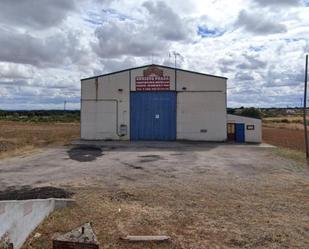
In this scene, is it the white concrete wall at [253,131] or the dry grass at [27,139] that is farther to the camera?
the white concrete wall at [253,131]

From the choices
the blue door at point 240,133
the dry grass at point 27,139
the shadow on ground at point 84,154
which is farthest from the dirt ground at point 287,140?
the dry grass at point 27,139

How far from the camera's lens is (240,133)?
3117cm

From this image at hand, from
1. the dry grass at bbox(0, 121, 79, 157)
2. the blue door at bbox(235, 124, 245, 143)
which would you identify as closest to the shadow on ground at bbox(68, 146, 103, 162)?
the dry grass at bbox(0, 121, 79, 157)

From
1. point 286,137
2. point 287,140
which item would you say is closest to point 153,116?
point 287,140

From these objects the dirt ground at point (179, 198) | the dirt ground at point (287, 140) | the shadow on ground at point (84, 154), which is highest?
the dirt ground at point (287, 140)

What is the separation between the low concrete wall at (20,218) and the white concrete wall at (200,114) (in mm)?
23102

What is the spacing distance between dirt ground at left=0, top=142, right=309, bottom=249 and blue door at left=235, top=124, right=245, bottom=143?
11.4m

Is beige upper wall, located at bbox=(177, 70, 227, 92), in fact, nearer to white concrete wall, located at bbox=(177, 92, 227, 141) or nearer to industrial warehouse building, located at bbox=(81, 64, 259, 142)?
industrial warehouse building, located at bbox=(81, 64, 259, 142)

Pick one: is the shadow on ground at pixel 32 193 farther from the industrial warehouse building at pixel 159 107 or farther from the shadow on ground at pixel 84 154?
the industrial warehouse building at pixel 159 107

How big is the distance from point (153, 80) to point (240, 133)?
706 cm

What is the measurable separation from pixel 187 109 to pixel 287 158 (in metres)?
11.6

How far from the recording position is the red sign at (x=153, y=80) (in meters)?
31.4

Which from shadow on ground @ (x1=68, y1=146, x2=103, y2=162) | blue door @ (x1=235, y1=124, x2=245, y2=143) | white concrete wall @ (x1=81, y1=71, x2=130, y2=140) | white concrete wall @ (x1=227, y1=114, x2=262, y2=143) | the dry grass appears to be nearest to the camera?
shadow on ground @ (x1=68, y1=146, x2=103, y2=162)

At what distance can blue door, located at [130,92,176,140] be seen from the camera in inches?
1234
